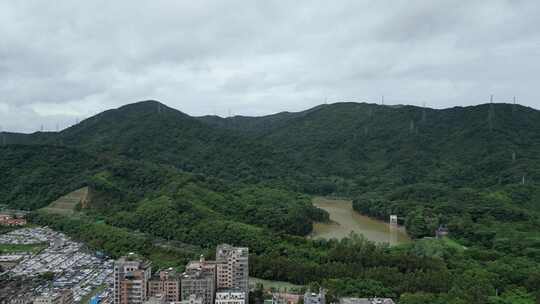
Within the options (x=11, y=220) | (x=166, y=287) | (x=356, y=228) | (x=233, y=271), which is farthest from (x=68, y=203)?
(x=233, y=271)

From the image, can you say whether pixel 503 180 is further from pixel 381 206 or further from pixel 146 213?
pixel 146 213

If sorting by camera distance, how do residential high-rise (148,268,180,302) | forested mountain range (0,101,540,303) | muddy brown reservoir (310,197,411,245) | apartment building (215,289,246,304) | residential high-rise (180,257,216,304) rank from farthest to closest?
muddy brown reservoir (310,197,411,245)
forested mountain range (0,101,540,303)
residential high-rise (148,268,180,302)
residential high-rise (180,257,216,304)
apartment building (215,289,246,304)

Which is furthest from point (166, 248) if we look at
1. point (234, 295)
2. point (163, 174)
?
point (163, 174)

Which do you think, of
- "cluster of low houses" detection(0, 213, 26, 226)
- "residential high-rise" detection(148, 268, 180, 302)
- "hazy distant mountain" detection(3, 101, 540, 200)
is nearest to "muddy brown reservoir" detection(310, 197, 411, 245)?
"hazy distant mountain" detection(3, 101, 540, 200)

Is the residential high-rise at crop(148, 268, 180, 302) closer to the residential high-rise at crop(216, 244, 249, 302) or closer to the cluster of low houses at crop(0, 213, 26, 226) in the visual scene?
the residential high-rise at crop(216, 244, 249, 302)

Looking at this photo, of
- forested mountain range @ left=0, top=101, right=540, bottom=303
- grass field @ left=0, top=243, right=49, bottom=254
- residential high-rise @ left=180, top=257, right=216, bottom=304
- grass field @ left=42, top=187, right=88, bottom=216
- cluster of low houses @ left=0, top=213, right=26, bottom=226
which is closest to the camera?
residential high-rise @ left=180, top=257, right=216, bottom=304

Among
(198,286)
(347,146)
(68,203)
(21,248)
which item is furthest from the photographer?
(347,146)

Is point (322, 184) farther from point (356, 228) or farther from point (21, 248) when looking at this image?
point (21, 248)
